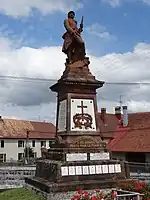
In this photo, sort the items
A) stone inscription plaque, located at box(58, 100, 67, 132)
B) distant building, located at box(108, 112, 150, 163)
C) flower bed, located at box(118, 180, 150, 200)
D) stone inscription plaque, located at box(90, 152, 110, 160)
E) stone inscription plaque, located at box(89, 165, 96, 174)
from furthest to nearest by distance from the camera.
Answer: distant building, located at box(108, 112, 150, 163) → stone inscription plaque, located at box(58, 100, 67, 132) → stone inscription plaque, located at box(90, 152, 110, 160) → stone inscription plaque, located at box(89, 165, 96, 174) → flower bed, located at box(118, 180, 150, 200)

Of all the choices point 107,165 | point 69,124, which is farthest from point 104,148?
point 69,124

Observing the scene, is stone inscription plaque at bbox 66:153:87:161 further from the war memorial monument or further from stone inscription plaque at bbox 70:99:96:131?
stone inscription plaque at bbox 70:99:96:131

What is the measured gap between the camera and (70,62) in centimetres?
1380

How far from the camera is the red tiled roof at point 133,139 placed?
25375 mm

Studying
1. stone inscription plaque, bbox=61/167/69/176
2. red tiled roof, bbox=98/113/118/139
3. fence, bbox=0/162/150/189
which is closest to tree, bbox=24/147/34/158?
red tiled roof, bbox=98/113/118/139

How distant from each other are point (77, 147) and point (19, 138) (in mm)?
41845

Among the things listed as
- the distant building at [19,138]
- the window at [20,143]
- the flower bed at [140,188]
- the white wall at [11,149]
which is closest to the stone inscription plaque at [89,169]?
the flower bed at [140,188]

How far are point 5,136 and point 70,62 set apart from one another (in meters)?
39.7

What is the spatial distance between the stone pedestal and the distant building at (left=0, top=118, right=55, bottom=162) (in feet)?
116

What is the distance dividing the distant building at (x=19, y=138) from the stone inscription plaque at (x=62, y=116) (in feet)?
114

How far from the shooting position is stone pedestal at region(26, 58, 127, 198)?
10969 mm

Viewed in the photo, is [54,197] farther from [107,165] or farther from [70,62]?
[70,62]

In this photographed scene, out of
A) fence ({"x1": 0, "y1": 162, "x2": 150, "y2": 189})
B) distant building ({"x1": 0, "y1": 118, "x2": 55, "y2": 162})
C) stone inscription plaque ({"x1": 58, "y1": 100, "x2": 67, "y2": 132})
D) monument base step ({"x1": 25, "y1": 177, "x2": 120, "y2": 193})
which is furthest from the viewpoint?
distant building ({"x1": 0, "y1": 118, "x2": 55, "y2": 162})

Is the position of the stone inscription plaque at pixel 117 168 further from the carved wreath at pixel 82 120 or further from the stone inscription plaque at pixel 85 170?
the carved wreath at pixel 82 120
